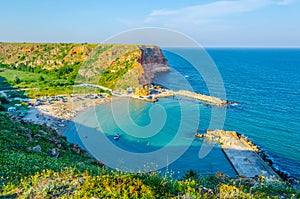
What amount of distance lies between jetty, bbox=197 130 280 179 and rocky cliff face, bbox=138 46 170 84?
26173 mm

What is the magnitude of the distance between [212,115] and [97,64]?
22.1 m

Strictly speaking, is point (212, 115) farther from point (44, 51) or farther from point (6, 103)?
point (44, 51)

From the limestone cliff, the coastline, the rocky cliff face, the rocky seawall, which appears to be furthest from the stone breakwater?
the coastline

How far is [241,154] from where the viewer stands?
865 inches

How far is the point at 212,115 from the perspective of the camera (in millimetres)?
33938

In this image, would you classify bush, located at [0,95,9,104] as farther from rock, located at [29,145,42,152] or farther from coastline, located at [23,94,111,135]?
rock, located at [29,145,42,152]

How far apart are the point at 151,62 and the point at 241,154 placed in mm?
44944

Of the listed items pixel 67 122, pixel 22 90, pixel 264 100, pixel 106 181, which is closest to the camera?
pixel 106 181

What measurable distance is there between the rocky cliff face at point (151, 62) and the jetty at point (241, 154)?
26.2m

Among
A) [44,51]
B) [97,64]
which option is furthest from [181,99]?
[44,51]

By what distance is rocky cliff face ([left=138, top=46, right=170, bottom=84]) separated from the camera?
54491mm

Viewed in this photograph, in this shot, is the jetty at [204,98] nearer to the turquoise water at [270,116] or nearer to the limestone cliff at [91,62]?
the turquoise water at [270,116]

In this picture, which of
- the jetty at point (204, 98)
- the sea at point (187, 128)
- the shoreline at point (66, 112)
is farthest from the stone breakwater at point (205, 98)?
the shoreline at point (66, 112)

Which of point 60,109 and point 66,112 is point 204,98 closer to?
point 66,112
